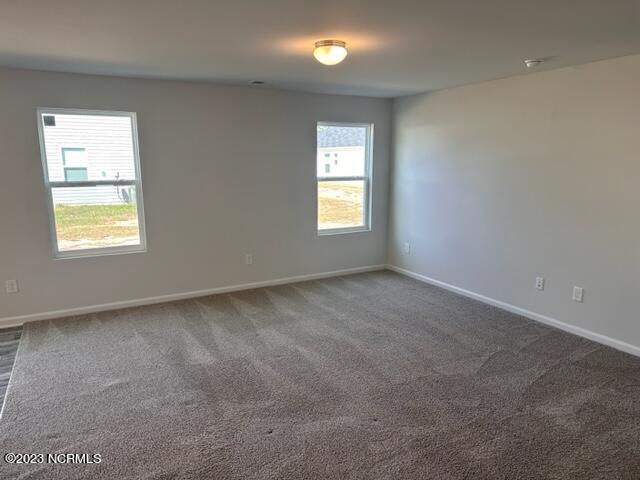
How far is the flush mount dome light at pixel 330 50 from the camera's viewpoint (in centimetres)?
270

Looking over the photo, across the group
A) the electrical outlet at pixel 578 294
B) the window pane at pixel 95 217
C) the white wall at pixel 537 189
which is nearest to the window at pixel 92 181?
the window pane at pixel 95 217

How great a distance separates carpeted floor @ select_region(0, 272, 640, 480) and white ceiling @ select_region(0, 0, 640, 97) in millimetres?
2253

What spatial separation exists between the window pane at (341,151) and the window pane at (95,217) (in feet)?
7.43

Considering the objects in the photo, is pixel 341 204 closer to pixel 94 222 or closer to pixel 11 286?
pixel 94 222

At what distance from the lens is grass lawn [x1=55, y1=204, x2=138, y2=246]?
4031 millimetres

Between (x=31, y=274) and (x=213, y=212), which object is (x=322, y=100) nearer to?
(x=213, y=212)

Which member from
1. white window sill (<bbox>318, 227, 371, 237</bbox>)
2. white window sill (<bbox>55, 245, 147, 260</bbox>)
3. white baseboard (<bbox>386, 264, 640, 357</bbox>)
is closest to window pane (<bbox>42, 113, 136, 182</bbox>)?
white window sill (<bbox>55, 245, 147, 260</bbox>)

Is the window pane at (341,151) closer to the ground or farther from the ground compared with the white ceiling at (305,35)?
closer to the ground

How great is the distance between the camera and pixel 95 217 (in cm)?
416

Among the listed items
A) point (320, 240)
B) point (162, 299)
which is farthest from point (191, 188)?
point (320, 240)

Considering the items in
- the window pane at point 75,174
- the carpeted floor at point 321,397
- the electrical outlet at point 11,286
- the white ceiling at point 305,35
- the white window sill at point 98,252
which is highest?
the white ceiling at point 305,35

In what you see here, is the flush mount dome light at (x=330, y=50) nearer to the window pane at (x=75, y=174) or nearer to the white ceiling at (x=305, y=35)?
the white ceiling at (x=305, y=35)

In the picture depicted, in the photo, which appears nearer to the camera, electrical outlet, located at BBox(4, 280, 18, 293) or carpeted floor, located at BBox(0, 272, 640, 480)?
carpeted floor, located at BBox(0, 272, 640, 480)

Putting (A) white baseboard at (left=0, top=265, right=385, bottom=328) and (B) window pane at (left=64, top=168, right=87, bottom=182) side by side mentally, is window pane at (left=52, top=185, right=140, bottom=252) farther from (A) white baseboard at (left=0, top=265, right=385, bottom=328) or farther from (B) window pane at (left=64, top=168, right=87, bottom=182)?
(A) white baseboard at (left=0, top=265, right=385, bottom=328)
